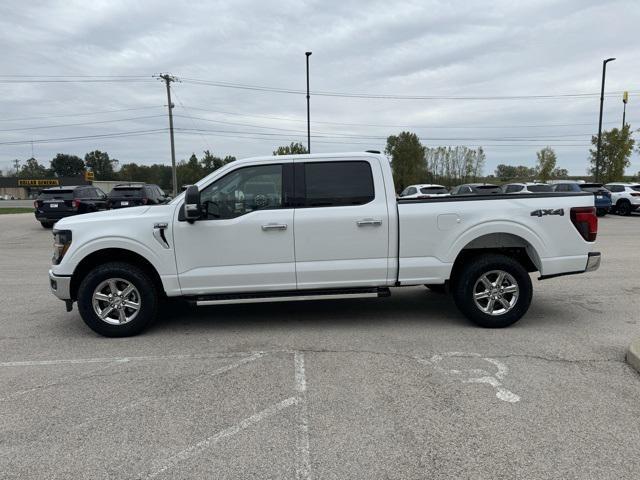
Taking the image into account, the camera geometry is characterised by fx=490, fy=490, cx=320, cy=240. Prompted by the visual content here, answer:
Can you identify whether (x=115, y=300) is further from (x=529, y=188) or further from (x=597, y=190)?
(x=597, y=190)

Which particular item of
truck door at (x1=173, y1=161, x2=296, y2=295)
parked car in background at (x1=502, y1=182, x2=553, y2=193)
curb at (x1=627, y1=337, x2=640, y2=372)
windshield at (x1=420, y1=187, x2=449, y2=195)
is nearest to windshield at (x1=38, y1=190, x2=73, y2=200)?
windshield at (x1=420, y1=187, x2=449, y2=195)

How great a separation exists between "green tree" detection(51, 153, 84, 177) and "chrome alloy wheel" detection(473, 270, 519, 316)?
468 feet

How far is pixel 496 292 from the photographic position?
561 centimetres

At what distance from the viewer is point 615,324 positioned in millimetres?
5766

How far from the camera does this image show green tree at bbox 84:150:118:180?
5138 inches

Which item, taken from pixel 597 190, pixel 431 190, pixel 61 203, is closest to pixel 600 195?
pixel 597 190

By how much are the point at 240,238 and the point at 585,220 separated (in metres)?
3.92

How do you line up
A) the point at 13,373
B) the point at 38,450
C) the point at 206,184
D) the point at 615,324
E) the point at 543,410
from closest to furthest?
1. the point at 38,450
2. the point at 543,410
3. the point at 13,373
4. the point at 206,184
5. the point at 615,324

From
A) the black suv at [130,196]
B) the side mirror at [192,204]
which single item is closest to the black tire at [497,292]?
the side mirror at [192,204]

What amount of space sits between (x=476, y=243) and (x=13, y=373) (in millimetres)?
4907

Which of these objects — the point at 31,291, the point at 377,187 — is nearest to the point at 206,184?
the point at 377,187

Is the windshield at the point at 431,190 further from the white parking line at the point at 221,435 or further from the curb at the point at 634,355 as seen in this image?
the white parking line at the point at 221,435

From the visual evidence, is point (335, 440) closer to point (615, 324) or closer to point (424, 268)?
point (424, 268)

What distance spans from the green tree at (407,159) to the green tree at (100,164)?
10217cm
